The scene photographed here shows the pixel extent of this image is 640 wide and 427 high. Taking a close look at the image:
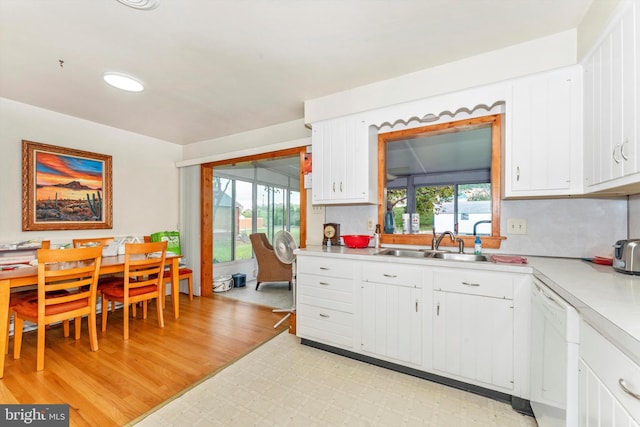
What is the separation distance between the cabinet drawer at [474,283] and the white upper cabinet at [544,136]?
654 millimetres

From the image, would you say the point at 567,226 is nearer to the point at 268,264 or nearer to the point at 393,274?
the point at 393,274

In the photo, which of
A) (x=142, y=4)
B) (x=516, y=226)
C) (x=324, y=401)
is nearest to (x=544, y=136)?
(x=516, y=226)

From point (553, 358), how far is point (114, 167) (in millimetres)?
4744

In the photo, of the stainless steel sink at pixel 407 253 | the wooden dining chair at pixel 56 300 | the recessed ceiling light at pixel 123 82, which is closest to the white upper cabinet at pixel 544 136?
the stainless steel sink at pixel 407 253

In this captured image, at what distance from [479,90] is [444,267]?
4.54 ft

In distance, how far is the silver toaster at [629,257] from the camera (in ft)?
4.67

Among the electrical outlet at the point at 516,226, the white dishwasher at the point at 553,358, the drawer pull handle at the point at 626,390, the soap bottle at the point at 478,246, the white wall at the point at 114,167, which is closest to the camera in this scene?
the drawer pull handle at the point at 626,390

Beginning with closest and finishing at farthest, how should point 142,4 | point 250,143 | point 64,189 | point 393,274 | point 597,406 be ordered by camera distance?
point 597,406 < point 142,4 < point 393,274 < point 64,189 < point 250,143

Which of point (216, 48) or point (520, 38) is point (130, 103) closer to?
point (216, 48)

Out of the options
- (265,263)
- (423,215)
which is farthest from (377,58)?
(265,263)

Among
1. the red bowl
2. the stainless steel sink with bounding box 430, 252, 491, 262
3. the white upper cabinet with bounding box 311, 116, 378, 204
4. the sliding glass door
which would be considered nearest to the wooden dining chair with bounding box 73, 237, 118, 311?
the sliding glass door

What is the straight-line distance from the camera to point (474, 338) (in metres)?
1.81

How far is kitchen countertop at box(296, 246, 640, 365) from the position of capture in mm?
785

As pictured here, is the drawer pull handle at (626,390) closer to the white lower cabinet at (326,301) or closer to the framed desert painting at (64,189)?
the white lower cabinet at (326,301)
